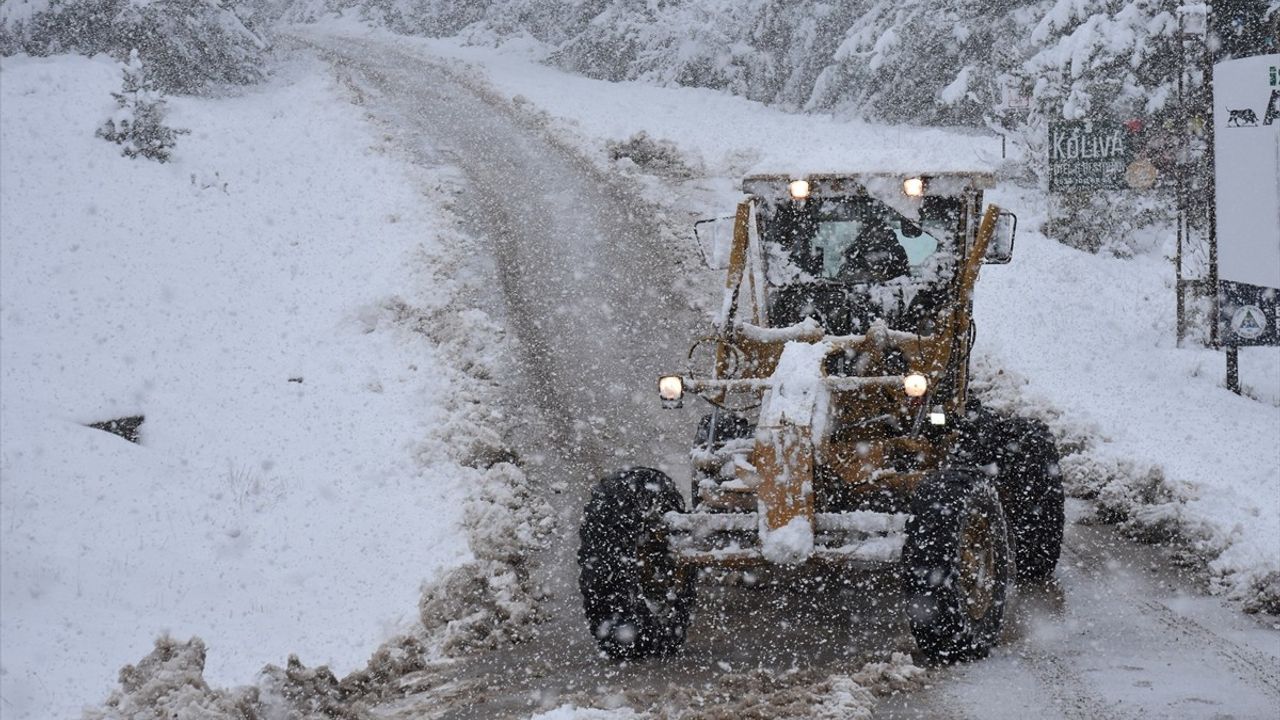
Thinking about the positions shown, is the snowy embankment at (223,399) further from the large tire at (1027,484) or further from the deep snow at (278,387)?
the large tire at (1027,484)

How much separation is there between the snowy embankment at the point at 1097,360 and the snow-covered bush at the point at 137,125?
281 inches

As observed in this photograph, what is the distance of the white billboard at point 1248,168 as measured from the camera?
33.7 feet

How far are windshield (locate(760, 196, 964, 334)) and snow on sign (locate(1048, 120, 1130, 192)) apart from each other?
7917 mm

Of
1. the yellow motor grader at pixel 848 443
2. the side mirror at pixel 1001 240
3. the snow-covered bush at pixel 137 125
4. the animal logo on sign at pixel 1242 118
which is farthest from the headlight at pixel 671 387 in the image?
the snow-covered bush at pixel 137 125

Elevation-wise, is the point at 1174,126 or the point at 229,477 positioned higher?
the point at 1174,126

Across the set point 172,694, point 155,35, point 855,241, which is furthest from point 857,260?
point 155,35

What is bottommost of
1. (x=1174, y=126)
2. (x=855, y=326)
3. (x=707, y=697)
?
Answer: (x=707, y=697)

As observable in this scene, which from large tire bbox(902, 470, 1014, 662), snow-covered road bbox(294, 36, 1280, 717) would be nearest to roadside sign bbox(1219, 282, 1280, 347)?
snow-covered road bbox(294, 36, 1280, 717)

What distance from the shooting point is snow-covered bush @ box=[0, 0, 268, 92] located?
2062 centimetres

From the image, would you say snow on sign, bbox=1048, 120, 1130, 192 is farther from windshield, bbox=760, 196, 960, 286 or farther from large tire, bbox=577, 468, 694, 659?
large tire, bbox=577, 468, 694, 659

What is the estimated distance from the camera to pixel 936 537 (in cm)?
510

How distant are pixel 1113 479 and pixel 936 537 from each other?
154 inches

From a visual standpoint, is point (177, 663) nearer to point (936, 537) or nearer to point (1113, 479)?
point (936, 537)

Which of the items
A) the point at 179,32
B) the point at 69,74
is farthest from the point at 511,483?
the point at 179,32
